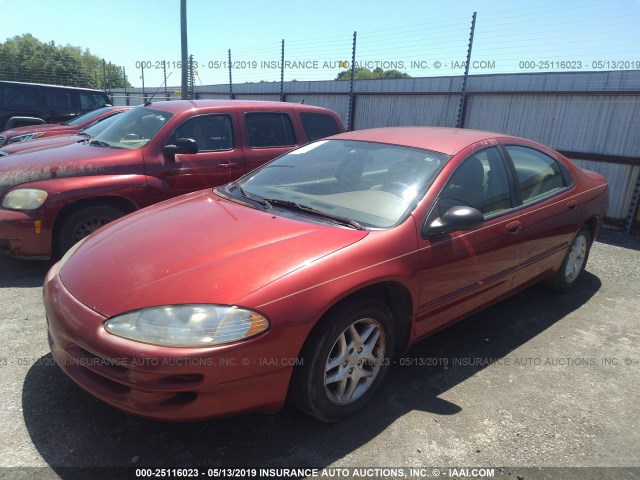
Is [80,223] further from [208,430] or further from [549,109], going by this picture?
[549,109]

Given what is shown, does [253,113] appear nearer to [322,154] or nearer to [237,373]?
[322,154]

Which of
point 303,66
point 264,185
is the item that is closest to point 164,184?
point 264,185

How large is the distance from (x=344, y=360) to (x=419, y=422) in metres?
0.58

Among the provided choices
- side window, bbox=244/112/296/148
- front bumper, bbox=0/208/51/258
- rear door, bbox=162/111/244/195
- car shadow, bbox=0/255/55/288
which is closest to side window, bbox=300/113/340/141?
side window, bbox=244/112/296/148

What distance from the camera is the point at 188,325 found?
6.38 feet

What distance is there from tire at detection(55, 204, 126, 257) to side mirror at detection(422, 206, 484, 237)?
10.8 ft

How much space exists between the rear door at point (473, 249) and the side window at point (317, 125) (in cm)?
299

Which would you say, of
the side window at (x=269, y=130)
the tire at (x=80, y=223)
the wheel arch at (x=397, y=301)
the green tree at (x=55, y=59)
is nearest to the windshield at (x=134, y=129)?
the tire at (x=80, y=223)

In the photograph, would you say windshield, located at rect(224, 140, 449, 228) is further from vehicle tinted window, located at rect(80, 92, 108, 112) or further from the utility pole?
vehicle tinted window, located at rect(80, 92, 108, 112)

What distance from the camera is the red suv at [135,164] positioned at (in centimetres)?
411

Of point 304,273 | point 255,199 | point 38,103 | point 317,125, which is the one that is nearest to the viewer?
point 304,273

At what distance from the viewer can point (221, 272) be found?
215 centimetres

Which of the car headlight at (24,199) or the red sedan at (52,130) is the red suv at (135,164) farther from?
the red sedan at (52,130)

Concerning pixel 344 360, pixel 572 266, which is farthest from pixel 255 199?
pixel 572 266
